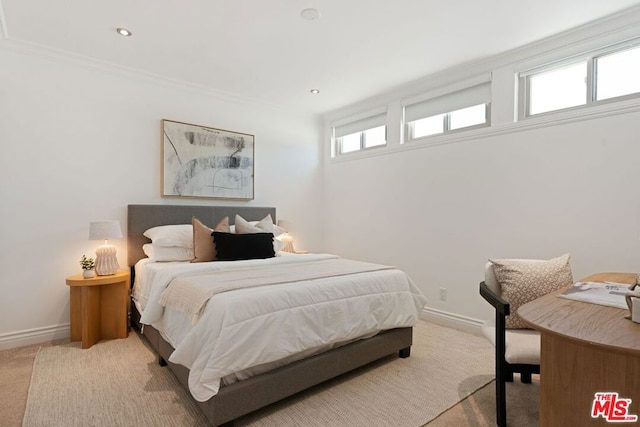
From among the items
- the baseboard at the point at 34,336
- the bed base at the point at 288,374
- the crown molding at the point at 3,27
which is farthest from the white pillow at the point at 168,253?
the crown molding at the point at 3,27

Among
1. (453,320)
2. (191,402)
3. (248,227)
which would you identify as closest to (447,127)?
(453,320)

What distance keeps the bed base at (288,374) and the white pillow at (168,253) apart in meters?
0.64

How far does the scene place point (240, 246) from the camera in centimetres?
311

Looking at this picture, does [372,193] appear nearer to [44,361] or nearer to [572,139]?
[572,139]

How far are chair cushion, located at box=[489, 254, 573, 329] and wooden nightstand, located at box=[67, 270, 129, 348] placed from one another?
302 cm

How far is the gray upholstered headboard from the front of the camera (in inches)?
132

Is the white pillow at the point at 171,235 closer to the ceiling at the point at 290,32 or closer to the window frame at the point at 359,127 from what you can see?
the ceiling at the point at 290,32

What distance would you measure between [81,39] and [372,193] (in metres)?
3.28

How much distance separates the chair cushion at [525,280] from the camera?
1.87m

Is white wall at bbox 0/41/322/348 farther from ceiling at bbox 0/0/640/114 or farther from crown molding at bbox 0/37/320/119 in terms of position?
ceiling at bbox 0/0/640/114

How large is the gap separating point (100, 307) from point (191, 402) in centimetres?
163

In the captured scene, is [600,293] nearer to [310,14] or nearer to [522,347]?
[522,347]

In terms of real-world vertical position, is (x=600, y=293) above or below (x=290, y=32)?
below

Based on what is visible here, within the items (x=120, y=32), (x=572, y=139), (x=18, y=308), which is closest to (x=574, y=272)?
(x=572, y=139)
